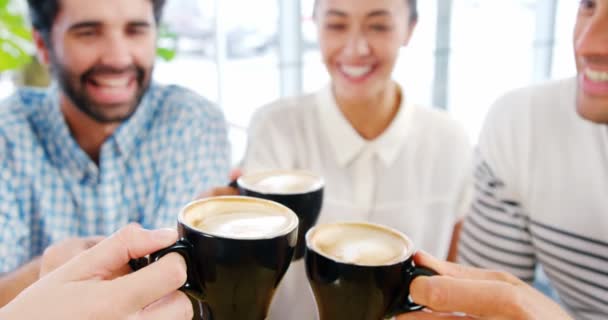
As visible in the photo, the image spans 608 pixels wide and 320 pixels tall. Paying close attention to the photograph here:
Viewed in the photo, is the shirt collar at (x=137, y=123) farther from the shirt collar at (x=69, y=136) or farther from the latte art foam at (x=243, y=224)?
the latte art foam at (x=243, y=224)

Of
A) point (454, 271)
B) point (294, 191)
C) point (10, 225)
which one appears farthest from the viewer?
point (10, 225)

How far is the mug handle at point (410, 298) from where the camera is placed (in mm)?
580

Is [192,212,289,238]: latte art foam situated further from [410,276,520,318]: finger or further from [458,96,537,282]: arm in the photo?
[458,96,537,282]: arm

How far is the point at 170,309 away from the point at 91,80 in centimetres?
95

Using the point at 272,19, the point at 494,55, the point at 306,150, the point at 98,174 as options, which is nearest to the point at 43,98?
the point at 98,174

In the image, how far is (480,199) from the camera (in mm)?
1192

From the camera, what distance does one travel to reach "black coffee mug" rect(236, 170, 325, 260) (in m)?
0.76

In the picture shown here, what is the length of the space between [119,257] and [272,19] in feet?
8.08

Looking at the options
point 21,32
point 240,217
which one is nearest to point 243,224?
point 240,217

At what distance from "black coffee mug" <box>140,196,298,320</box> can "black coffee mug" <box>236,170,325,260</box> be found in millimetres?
118

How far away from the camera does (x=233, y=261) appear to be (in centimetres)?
55

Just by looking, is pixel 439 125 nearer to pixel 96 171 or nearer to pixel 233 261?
pixel 96 171

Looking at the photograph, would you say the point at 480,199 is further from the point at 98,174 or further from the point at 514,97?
the point at 98,174

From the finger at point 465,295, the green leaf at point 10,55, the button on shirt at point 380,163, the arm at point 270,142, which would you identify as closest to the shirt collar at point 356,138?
the button on shirt at point 380,163
